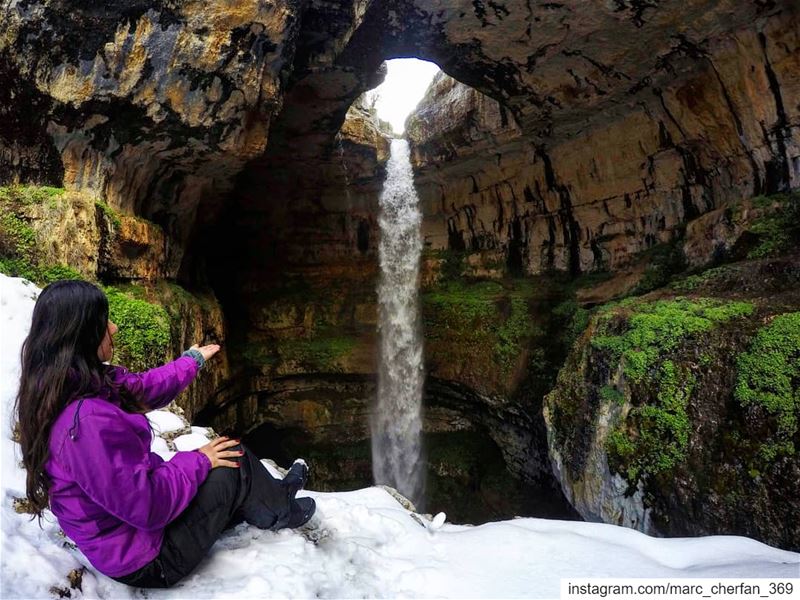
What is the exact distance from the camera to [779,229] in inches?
272

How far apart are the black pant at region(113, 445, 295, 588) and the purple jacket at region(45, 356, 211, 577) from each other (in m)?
0.08

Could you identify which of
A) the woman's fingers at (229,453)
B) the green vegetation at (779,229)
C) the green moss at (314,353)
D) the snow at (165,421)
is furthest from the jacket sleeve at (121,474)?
the green moss at (314,353)

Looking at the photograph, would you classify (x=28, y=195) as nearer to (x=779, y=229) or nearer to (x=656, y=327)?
(x=656, y=327)

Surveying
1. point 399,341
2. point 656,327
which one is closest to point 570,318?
point 656,327

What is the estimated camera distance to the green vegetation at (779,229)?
6.73 m

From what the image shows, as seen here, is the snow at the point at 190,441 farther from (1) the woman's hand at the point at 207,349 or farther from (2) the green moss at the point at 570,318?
(2) the green moss at the point at 570,318

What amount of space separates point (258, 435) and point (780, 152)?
16182 mm

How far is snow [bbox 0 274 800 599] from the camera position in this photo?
200 cm

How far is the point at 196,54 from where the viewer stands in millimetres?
6621

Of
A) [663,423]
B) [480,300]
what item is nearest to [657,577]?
[663,423]

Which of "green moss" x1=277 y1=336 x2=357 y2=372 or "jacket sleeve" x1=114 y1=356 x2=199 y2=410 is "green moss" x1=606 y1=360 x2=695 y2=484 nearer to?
"jacket sleeve" x1=114 y1=356 x2=199 y2=410

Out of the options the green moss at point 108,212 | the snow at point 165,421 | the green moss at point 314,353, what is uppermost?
the green moss at point 108,212

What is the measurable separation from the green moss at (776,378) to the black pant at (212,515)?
16.5 ft

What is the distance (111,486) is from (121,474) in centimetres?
5
